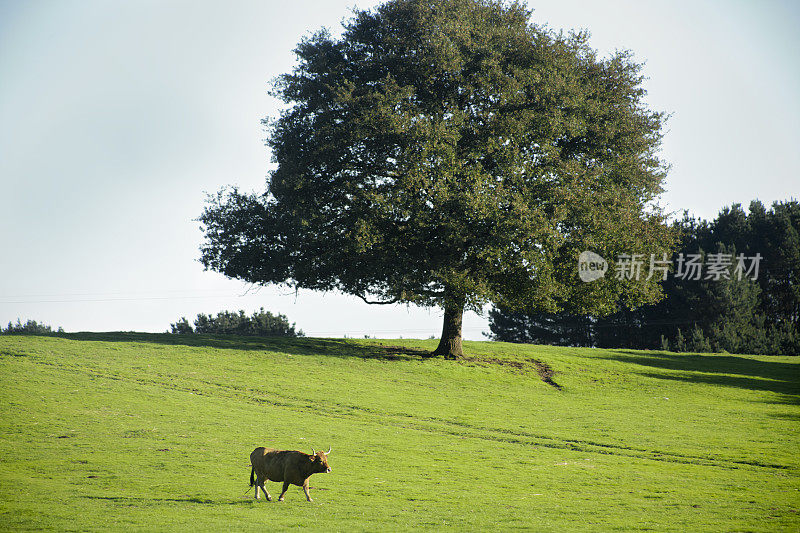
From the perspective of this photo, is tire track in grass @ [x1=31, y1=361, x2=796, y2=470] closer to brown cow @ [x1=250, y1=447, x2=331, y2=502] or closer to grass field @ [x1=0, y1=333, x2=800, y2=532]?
grass field @ [x1=0, y1=333, x2=800, y2=532]

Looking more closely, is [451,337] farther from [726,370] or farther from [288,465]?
[288,465]

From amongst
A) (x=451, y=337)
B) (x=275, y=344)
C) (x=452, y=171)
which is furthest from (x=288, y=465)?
(x=275, y=344)

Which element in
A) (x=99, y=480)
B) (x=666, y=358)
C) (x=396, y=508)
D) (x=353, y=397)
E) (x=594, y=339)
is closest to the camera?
(x=396, y=508)

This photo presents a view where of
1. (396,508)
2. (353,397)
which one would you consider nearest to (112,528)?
(396,508)

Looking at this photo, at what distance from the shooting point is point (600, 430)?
92.1 feet

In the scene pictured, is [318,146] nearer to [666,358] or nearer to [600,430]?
[600,430]

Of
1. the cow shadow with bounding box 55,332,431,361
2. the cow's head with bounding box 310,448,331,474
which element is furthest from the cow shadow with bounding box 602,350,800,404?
the cow's head with bounding box 310,448,331,474

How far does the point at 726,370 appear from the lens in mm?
49156

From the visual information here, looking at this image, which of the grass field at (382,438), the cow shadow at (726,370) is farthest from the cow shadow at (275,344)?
the cow shadow at (726,370)

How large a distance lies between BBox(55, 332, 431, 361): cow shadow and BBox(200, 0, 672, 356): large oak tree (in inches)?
176

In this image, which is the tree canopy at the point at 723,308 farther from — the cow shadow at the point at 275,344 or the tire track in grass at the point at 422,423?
the tire track in grass at the point at 422,423

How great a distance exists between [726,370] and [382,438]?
36.3 m

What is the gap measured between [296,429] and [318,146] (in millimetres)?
20944

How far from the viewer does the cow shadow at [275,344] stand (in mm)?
42156
